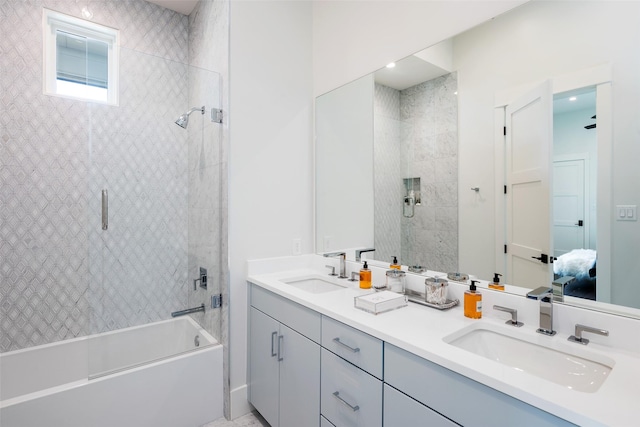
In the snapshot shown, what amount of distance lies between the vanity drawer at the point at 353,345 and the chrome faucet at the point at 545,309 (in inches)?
22.9

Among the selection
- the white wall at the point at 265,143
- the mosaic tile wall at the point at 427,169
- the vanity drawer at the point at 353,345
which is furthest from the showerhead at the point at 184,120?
the vanity drawer at the point at 353,345

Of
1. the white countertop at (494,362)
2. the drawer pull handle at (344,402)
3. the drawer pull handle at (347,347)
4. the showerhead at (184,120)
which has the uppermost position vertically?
the showerhead at (184,120)

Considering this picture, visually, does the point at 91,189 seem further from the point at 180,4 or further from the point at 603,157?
the point at 603,157

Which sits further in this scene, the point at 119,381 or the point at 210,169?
the point at 210,169

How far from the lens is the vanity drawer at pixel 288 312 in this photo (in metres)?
1.49

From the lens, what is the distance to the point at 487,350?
1.18m

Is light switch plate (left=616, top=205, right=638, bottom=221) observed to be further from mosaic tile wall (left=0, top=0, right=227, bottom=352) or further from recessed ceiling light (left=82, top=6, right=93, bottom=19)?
recessed ceiling light (left=82, top=6, right=93, bottom=19)

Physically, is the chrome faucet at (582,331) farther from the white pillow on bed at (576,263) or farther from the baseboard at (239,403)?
the baseboard at (239,403)

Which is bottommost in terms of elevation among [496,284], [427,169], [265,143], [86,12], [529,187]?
[496,284]

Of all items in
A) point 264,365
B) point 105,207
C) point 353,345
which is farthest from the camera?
point 105,207

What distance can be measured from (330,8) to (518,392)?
96.3 inches

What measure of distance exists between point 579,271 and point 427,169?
2.62 feet

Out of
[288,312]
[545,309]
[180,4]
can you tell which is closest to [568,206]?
[545,309]

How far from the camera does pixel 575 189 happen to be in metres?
1.13
